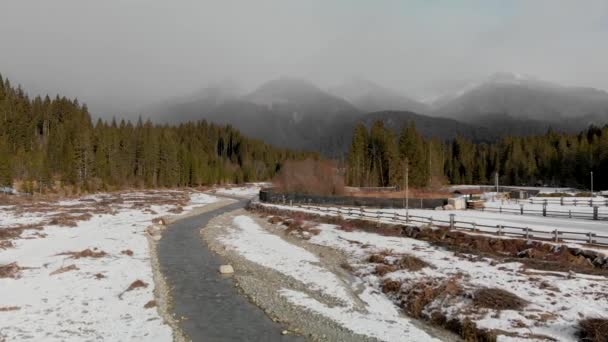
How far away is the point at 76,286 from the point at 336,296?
1359cm

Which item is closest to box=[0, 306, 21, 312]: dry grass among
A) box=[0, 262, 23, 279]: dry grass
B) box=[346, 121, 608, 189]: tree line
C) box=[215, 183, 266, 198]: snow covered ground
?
box=[0, 262, 23, 279]: dry grass

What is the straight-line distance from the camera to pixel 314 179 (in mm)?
79562

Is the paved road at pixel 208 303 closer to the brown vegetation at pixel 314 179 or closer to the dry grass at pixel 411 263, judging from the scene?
the dry grass at pixel 411 263

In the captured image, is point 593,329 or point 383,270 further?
point 383,270

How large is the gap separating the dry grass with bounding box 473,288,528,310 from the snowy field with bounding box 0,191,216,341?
13105mm

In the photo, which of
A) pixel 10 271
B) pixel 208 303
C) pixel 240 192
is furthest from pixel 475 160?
pixel 10 271

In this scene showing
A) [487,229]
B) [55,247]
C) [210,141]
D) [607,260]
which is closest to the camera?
[607,260]

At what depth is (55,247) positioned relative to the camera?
3117 centimetres

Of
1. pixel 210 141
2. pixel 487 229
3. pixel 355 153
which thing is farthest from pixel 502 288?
pixel 210 141

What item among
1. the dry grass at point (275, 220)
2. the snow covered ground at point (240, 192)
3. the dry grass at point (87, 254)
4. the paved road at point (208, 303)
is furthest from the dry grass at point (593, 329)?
the snow covered ground at point (240, 192)

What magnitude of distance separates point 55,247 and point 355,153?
8212 cm

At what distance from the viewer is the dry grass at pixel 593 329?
1362 cm

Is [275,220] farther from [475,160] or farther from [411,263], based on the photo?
[475,160]

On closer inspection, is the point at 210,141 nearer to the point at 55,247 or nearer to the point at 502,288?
the point at 55,247
